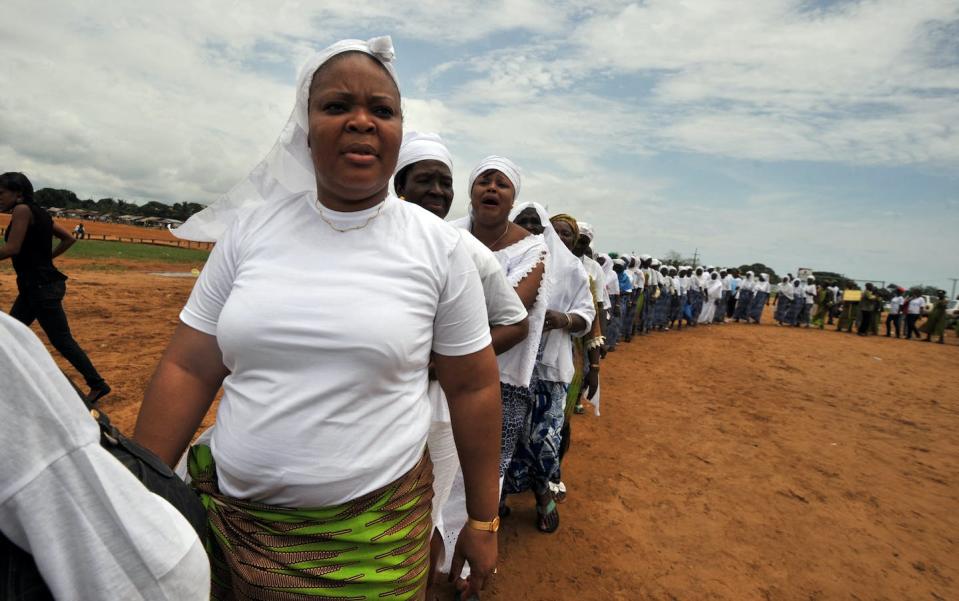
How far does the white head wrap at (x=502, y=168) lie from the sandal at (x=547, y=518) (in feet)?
7.44

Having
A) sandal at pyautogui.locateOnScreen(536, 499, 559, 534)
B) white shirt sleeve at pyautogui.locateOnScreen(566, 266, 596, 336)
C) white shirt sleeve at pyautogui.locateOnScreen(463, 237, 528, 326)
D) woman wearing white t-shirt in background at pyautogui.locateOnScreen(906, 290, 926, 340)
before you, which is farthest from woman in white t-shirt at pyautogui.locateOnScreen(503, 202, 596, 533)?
woman wearing white t-shirt in background at pyautogui.locateOnScreen(906, 290, 926, 340)

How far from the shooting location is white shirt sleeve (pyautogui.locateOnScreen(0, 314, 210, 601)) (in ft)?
1.81

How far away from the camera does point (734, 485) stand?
4.67 metres

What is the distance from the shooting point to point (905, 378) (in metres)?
10.7

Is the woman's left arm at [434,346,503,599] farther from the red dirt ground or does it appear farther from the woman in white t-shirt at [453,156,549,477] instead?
the red dirt ground

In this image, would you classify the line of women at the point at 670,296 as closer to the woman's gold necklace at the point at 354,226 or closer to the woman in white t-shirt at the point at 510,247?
the woman in white t-shirt at the point at 510,247

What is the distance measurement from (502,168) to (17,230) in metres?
4.37

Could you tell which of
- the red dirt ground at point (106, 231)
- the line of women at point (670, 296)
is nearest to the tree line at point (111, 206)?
the red dirt ground at point (106, 231)

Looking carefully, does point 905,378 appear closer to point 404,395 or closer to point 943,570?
point 943,570

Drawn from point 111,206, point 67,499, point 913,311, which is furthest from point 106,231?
point 913,311

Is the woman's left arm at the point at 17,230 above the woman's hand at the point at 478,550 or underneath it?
above

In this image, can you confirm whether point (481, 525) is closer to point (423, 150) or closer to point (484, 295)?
point (484, 295)

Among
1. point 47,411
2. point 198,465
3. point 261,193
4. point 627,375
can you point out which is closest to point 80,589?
point 47,411

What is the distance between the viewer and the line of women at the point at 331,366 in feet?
3.86
